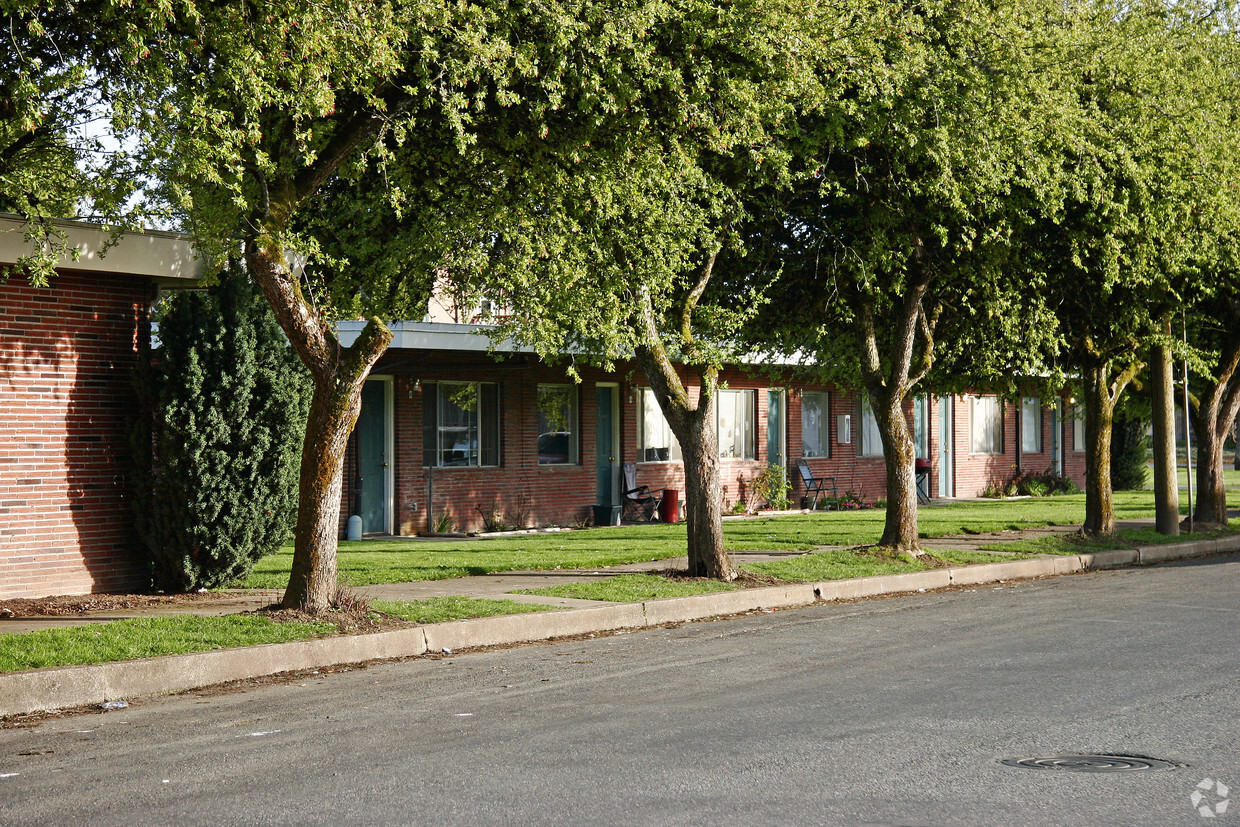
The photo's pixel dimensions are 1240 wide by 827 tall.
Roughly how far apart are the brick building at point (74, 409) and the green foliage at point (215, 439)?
35cm

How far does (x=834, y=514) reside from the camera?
1027 inches

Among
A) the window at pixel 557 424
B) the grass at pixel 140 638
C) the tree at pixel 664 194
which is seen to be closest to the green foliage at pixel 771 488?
the window at pixel 557 424

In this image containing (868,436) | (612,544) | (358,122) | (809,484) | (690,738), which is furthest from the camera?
(868,436)

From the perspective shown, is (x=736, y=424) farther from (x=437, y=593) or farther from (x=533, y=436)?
(x=437, y=593)

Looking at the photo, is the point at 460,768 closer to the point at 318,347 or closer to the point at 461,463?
the point at 318,347

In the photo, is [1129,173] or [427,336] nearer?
[1129,173]

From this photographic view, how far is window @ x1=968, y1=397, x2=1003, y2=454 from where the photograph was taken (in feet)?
112

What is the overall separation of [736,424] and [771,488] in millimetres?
1572

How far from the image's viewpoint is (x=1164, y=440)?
68.8 ft

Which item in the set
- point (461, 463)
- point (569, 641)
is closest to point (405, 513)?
point (461, 463)

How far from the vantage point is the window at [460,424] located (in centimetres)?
2231

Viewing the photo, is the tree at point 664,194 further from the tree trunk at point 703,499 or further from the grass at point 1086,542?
the grass at point 1086,542

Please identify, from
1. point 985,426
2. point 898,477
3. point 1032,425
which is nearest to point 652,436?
point 898,477

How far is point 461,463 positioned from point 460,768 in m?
16.7
